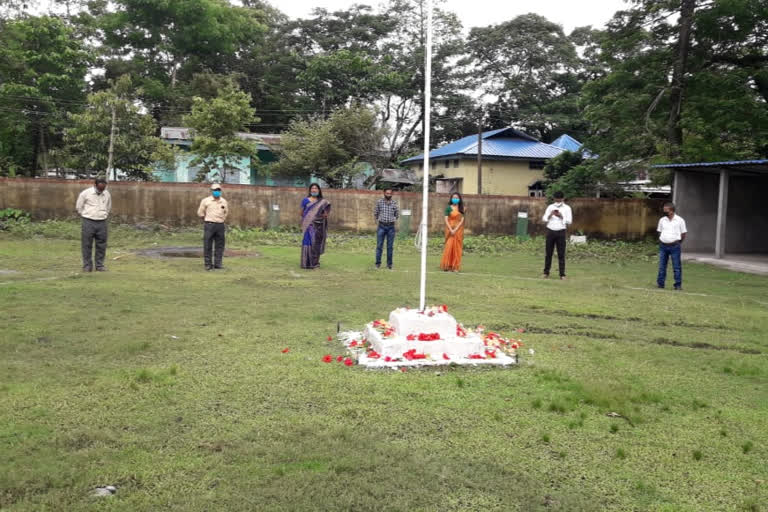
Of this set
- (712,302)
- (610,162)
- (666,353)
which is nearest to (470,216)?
(610,162)

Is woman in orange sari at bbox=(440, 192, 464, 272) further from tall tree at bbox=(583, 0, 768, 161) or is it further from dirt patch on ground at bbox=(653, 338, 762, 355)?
tall tree at bbox=(583, 0, 768, 161)

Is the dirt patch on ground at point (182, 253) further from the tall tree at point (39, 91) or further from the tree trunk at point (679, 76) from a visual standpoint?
the tall tree at point (39, 91)

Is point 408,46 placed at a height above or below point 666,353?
above

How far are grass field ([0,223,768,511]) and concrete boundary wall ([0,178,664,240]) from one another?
13.3m

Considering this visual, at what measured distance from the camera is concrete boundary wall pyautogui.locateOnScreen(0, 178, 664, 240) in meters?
22.6

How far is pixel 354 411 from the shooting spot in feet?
15.7

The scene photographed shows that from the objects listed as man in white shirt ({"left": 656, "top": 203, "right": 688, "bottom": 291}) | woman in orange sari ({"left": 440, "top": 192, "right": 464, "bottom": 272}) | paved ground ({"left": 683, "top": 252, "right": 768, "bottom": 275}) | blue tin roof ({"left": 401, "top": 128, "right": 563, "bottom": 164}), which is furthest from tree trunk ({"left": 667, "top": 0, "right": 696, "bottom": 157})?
blue tin roof ({"left": 401, "top": 128, "right": 563, "bottom": 164})

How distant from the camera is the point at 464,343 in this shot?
6.24 metres

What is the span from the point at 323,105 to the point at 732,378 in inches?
1343

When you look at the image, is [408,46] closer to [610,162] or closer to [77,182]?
[610,162]

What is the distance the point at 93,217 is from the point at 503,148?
1100 inches

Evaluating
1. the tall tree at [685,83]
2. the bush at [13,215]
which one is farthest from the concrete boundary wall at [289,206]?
the tall tree at [685,83]

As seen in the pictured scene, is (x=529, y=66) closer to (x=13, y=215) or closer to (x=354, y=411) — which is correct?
(x=13, y=215)

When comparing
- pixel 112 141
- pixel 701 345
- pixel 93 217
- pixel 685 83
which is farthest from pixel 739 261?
pixel 112 141
